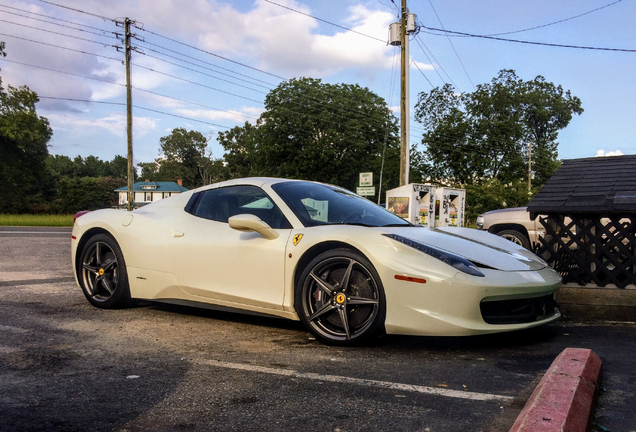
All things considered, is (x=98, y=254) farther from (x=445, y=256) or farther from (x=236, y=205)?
(x=445, y=256)

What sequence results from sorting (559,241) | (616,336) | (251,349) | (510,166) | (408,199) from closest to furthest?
(251,349), (616,336), (559,241), (408,199), (510,166)

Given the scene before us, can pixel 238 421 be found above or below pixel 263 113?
below

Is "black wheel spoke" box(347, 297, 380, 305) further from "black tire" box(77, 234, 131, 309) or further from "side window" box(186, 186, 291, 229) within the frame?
"black tire" box(77, 234, 131, 309)

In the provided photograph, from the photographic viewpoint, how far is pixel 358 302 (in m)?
3.90

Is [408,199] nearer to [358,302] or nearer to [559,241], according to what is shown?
[559,241]

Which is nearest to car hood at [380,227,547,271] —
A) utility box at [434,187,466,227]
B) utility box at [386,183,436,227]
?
utility box at [386,183,436,227]

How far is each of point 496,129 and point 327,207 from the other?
52.0 meters

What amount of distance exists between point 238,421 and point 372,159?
5325 cm

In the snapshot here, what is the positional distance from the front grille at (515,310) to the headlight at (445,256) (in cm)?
23

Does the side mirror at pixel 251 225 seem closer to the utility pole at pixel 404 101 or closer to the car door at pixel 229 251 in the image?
the car door at pixel 229 251

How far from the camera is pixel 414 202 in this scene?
1859cm

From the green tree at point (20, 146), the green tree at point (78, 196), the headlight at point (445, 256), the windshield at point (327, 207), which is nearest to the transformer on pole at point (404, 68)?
the windshield at point (327, 207)

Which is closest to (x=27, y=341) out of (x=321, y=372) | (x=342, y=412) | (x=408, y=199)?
(x=321, y=372)

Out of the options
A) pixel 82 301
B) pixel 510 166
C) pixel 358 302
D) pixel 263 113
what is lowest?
pixel 82 301
